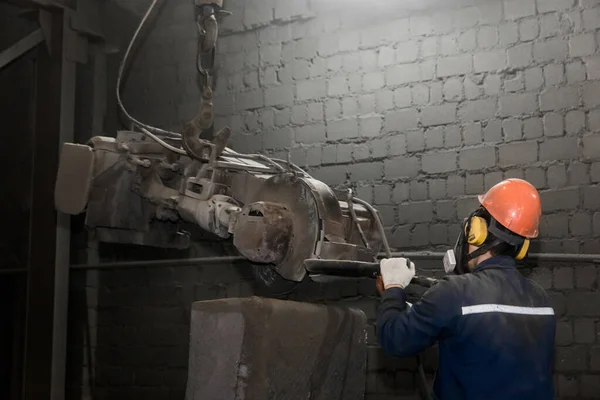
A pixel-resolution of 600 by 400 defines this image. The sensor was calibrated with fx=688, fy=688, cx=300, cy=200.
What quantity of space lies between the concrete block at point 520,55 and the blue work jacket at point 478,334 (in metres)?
1.80

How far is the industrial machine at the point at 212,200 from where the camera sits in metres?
2.47

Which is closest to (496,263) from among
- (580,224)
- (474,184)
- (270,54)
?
(580,224)

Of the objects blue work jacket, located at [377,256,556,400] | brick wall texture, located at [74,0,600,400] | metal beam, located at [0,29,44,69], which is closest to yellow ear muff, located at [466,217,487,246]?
blue work jacket, located at [377,256,556,400]

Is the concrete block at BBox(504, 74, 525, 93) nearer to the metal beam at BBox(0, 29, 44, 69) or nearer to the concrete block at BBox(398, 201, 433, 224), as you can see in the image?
the concrete block at BBox(398, 201, 433, 224)

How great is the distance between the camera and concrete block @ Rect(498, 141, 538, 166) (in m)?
3.71

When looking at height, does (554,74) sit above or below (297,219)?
above

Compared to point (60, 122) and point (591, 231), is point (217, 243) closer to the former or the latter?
point (60, 122)

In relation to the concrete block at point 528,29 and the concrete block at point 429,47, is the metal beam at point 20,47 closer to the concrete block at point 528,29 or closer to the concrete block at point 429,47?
the concrete block at point 429,47

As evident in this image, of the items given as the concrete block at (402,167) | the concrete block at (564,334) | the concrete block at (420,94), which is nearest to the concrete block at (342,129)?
the concrete block at (402,167)

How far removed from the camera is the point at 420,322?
7.44 ft

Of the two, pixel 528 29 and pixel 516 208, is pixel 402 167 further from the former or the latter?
pixel 516 208

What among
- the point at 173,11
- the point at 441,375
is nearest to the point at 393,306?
the point at 441,375

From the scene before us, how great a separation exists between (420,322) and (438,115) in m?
1.98

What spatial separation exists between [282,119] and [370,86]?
0.66m
